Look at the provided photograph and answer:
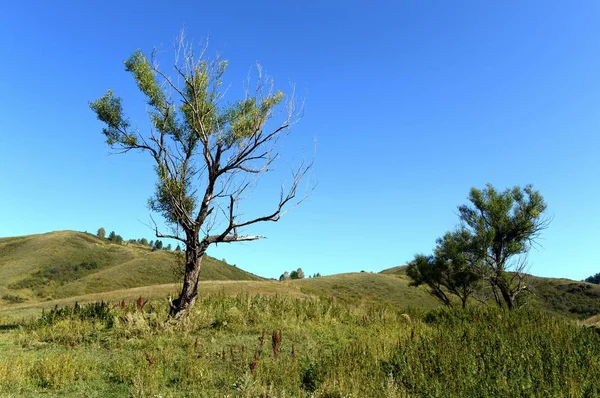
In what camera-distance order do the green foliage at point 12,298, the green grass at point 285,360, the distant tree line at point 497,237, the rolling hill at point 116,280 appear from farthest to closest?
the green foliage at point 12,298 < the rolling hill at point 116,280 < the distant tree line at point 497,237 < the green grass at point 285,360

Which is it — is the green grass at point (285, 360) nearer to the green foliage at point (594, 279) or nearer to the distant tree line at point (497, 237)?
the distant tree line at point (497, 237)

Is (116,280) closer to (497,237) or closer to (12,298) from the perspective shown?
(12,298)

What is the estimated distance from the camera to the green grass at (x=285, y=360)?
21.2ft

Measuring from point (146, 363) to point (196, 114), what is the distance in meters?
10.4

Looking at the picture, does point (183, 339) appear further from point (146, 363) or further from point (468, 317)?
point (468, 317)

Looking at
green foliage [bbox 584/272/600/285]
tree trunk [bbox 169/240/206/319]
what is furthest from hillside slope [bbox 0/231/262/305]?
green foliage [bbox 584/272/600/285]

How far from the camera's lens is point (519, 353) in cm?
766

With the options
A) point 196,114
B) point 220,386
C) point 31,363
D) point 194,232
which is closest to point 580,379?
point 220,386

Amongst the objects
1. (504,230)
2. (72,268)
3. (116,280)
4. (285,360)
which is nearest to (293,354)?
(285,360)

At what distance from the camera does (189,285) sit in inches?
532

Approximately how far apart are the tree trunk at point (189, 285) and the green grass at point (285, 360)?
2.82 ft

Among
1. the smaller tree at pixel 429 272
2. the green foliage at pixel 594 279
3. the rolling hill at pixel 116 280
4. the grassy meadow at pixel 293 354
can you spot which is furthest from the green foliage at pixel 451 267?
the green foliage at pixel 594 279

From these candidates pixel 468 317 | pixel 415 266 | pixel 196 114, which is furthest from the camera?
pixel 415 266

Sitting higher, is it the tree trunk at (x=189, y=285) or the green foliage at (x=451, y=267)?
the green foliage at (x=451, y=267)
